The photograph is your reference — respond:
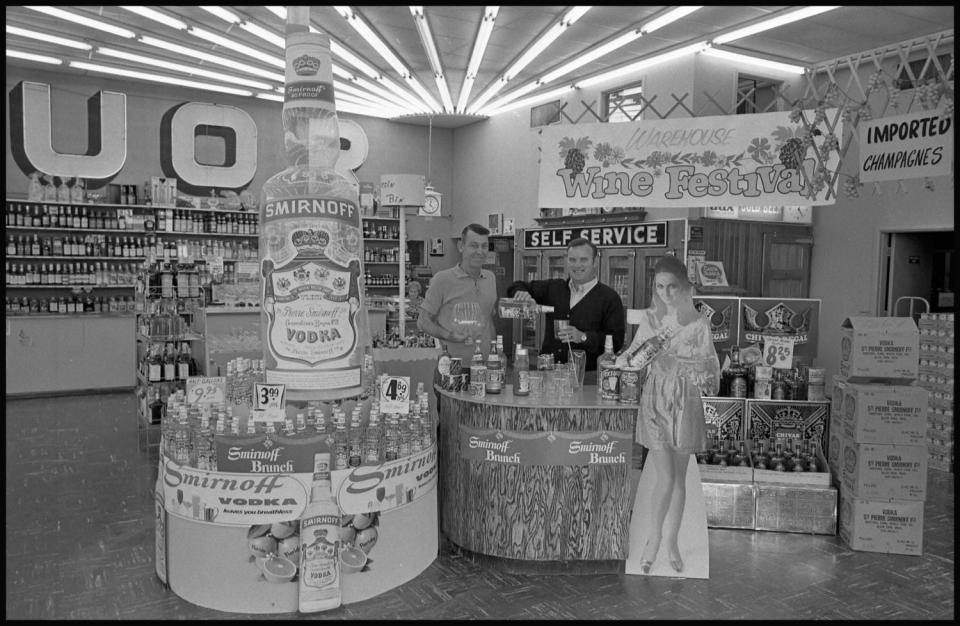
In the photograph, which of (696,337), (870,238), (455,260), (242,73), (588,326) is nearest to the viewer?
(696,337)

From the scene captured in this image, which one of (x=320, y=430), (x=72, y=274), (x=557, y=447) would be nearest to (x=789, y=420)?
(x=557, y=447)

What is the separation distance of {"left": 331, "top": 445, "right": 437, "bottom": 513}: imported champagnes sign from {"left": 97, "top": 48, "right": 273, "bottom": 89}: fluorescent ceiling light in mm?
7098

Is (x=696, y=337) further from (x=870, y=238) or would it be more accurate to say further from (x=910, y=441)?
(x=870, y=238)

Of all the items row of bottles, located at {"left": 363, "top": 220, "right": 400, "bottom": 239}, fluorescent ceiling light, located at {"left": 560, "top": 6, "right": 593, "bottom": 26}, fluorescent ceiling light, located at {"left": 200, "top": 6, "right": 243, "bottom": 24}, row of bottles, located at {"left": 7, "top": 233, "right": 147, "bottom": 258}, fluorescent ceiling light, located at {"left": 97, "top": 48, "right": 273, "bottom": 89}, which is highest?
fluorescent ceiling light, located at {"left": 97, "top": 48, "right": 273, "bottom": 89}

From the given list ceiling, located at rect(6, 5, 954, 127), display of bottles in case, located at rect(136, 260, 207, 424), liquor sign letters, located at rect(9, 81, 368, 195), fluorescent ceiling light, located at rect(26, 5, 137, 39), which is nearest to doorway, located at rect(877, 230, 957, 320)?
ceiling, located at rect(6, 5, 954, 127)

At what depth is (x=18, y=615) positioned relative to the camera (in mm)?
3150

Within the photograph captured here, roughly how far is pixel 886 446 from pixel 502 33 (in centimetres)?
538

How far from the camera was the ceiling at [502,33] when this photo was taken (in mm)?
6531

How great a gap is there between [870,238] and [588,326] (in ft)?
15.6

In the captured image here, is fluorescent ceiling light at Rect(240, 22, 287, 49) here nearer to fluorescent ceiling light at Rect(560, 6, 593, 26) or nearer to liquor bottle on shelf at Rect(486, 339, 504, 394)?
fluorescent ceiling light at Rect(560, 6, 593, 26)

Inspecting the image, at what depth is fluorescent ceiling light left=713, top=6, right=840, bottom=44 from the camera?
6344 mm

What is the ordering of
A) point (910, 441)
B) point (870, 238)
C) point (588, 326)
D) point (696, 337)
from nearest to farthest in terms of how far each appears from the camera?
1. point (696, 337)
2. point (910, 441)
3. point (588, 326)
4. point (870, 238)

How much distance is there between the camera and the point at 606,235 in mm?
8578

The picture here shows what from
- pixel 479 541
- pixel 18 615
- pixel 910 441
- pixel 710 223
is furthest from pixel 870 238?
pixel 18 615
